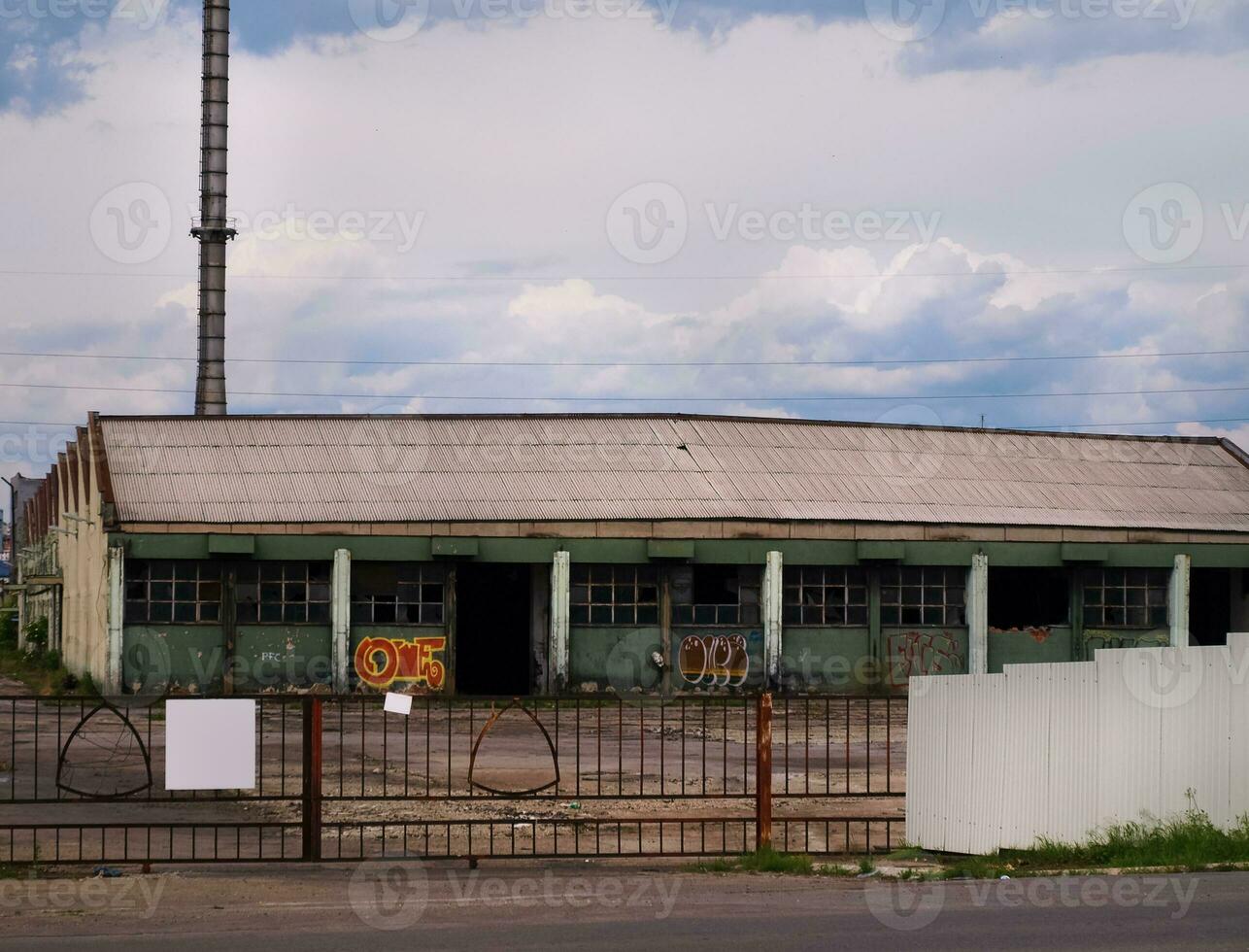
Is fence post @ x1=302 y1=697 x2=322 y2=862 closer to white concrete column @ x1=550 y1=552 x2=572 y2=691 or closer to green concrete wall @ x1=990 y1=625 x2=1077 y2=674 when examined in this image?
white concrete column @ x1=550 y1=552 x2=572 y2=691

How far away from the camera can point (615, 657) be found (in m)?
31.7

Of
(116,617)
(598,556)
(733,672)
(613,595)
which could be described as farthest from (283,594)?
(733,672)

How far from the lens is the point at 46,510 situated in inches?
2144

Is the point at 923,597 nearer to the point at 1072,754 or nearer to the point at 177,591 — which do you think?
the point at 177,591

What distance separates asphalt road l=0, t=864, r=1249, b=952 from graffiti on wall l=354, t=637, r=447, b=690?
61.0ft

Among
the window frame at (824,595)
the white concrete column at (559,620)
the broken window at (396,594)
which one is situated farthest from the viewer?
the window frame at (824,595)

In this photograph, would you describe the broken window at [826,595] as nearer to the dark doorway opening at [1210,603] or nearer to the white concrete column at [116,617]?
the dark doorway opening at [1210,603]

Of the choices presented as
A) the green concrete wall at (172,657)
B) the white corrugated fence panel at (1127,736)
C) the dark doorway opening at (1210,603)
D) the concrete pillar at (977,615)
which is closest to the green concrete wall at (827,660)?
the concrete pillar at (977,615)

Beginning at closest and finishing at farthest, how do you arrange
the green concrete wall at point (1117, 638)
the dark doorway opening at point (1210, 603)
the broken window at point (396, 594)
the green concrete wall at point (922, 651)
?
the broken window at point (396, 594)
the green concrete wall at point (922, 651)
the green concrete wall at point (1117, 638)
the dark doorway opening at point (1210, 603)

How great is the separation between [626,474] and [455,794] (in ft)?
57.7

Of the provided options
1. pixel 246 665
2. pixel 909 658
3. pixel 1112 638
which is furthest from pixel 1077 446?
pixel 246 665

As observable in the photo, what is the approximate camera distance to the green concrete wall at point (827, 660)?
32.5 metres

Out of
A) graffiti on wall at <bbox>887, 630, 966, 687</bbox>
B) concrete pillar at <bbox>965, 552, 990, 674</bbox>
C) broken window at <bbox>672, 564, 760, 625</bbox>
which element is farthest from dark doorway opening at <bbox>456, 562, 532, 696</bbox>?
concrete pillar at <bbox>965, 552, 990, 674</bbox>

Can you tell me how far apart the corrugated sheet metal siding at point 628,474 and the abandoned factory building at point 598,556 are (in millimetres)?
79
